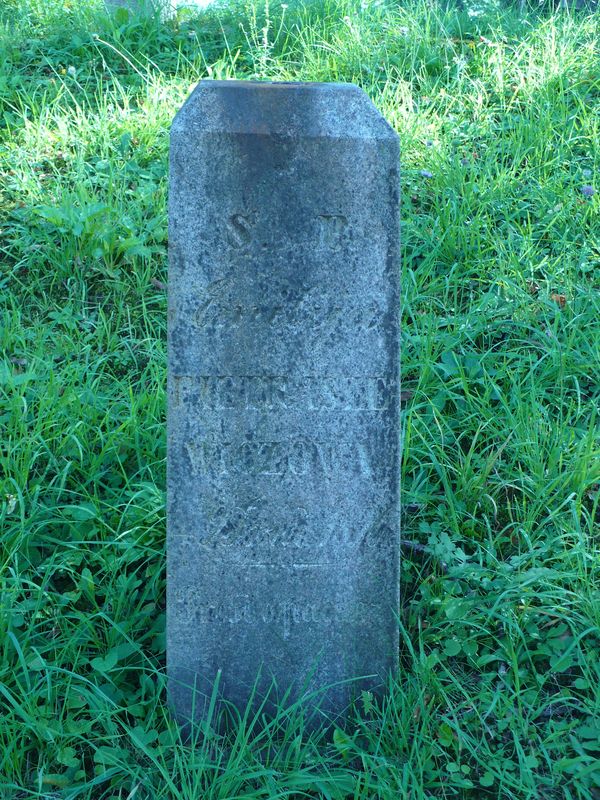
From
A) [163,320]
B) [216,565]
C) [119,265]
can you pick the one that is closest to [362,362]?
[216,565]

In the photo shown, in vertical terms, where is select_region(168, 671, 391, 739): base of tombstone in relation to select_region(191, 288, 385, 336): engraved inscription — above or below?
below

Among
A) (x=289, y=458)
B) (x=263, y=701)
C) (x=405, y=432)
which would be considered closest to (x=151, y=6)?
→ (x=405, y=432)

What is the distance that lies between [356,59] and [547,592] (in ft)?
11.4

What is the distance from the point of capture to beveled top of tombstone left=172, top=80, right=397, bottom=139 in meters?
1.73

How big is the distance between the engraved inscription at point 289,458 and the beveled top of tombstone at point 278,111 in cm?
69

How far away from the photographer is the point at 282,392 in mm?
1862

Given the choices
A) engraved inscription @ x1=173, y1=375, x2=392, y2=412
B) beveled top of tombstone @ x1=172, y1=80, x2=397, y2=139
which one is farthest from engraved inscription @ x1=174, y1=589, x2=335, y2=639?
beveled top of tombstone @ x1=172, y1=80, x2=397, y2=139

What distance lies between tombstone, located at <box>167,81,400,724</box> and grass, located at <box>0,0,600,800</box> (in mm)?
158

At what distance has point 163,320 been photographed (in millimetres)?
3232

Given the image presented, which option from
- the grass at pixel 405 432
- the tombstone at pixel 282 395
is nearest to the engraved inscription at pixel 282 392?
the tombstone at pixel 282 395

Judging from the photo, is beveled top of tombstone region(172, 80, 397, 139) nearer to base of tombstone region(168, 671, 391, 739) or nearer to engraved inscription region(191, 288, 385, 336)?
engraved inscription region(191, 288, 385, 336)

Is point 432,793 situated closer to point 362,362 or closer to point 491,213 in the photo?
point 362,362

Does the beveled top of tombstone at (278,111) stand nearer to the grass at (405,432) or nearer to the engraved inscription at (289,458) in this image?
the engraved inscription at (289,458)

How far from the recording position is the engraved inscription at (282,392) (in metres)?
1.84
